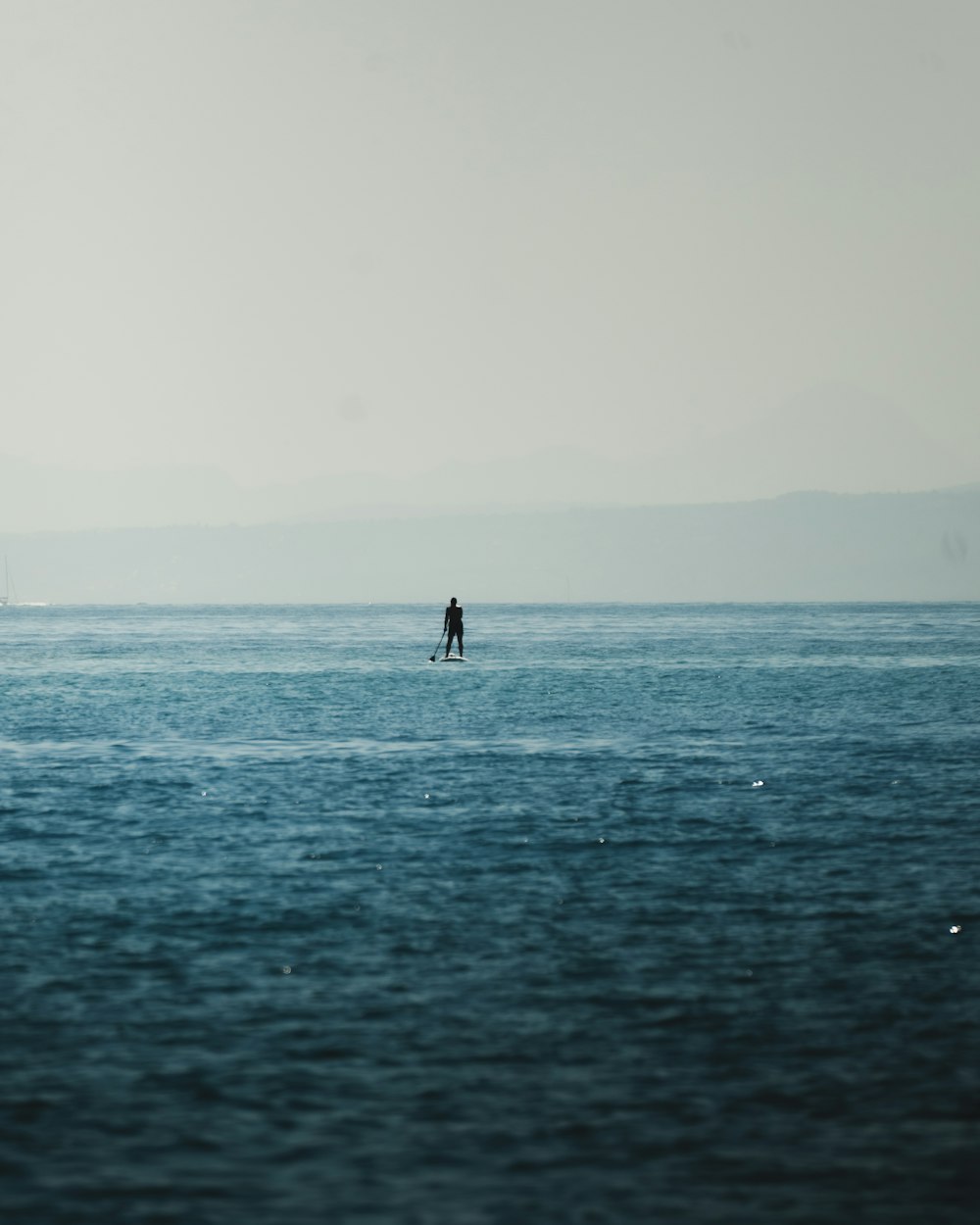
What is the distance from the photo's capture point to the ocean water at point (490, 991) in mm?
8562

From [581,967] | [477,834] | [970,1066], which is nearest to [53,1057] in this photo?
[581,967]

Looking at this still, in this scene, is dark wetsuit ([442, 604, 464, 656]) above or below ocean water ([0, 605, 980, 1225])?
above

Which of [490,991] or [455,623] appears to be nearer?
[490,991]

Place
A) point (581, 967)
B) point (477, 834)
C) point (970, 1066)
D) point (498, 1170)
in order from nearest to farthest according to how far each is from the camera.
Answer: point (498, 1170)
point (970, 1066)
point (581, 967)
point (477, 834)

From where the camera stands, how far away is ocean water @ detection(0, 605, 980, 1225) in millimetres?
8562

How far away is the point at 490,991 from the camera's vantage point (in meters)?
12.4

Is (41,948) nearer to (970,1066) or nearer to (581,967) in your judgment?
(581,967)

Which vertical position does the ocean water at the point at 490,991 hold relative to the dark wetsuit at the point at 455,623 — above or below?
below

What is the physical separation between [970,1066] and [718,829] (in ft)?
34.4

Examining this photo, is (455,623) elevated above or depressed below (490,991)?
above

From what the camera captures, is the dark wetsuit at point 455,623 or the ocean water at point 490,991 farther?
the dark wetsuit at point 455,623

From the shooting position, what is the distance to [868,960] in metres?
13.3

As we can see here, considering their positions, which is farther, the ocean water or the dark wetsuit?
the dark wetsuit

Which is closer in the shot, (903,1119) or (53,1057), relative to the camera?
(903,1119)
